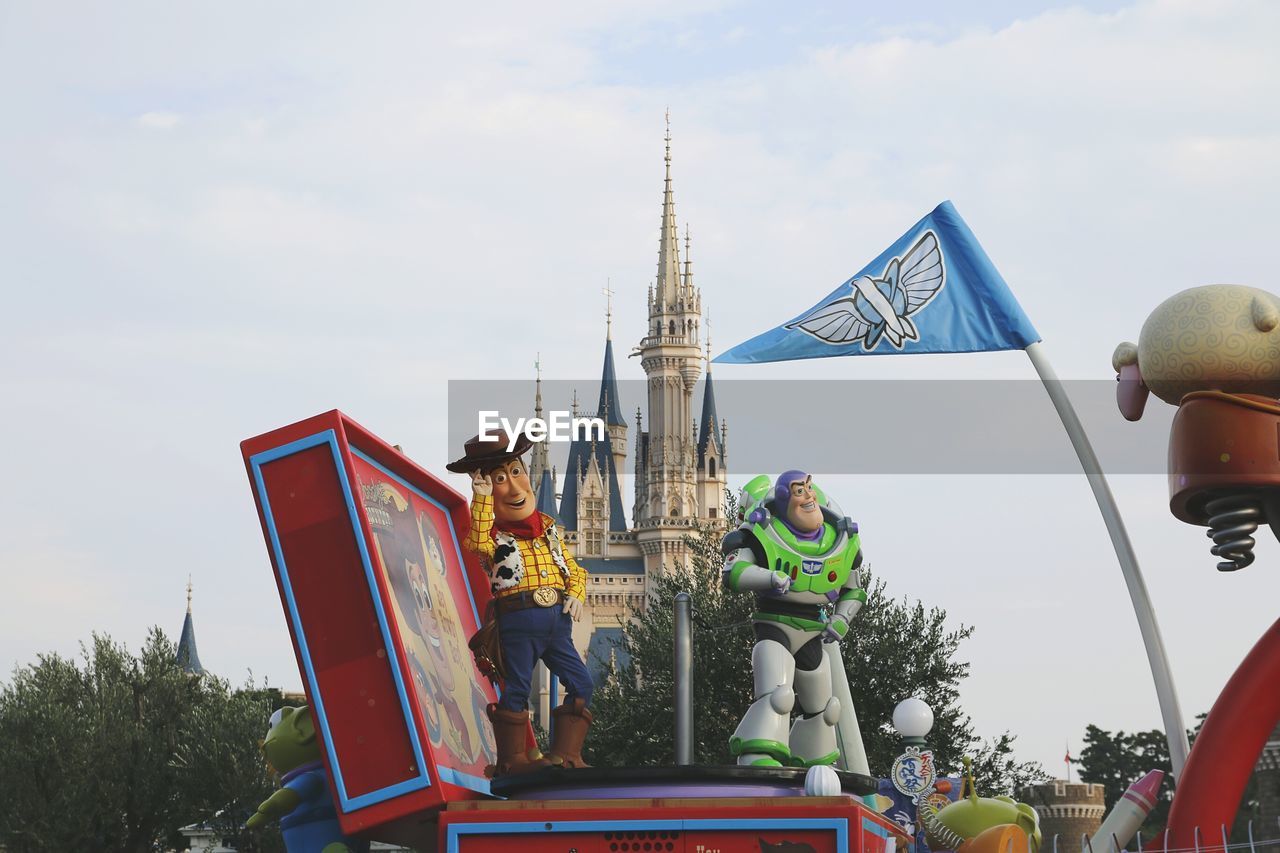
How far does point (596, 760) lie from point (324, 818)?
19589 mm

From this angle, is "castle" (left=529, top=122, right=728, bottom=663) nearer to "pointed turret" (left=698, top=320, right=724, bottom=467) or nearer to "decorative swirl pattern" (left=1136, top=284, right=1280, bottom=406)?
"pointed turret" (left=698, top=320, right=724, bottom=467)

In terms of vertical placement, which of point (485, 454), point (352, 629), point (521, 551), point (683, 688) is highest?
point (485, 454)

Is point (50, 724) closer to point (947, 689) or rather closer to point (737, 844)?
point (947, 689)

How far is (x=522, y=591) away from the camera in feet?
37.0

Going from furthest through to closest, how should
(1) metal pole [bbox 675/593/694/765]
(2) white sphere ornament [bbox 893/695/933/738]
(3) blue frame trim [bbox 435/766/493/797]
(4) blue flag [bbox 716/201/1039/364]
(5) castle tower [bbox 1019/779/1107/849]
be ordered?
(5) castle tower [bbox 1019/779/1107/849] → (2) white sphere ornament [bbox 893/695/933/738] → (4) blue flag [bbox 716/201/1039/364] → (1) metal pole [bbox 675/593/694/765] → (3) blue frame trim [bbox 435/766/493/797]

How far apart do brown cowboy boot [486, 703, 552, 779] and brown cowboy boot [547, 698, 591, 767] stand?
0.28 meters

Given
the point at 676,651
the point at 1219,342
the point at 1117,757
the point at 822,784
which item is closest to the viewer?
the point at 822,784

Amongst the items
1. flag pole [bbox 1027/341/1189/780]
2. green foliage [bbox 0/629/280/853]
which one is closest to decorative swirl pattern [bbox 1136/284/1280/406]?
flag pole [bbox 1027/341/1189/780]

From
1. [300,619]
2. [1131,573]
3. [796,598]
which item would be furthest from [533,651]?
[1131,573]

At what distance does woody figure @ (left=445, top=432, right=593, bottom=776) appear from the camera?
11.2 m

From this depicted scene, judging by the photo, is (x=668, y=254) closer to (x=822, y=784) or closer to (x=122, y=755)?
(x=122, y=755)

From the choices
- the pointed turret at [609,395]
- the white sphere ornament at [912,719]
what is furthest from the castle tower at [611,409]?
the white sphere ornament at [912,719]

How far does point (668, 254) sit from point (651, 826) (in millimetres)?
109843

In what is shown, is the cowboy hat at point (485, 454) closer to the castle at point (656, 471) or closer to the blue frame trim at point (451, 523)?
the blue frame trim at point (451, 523)
